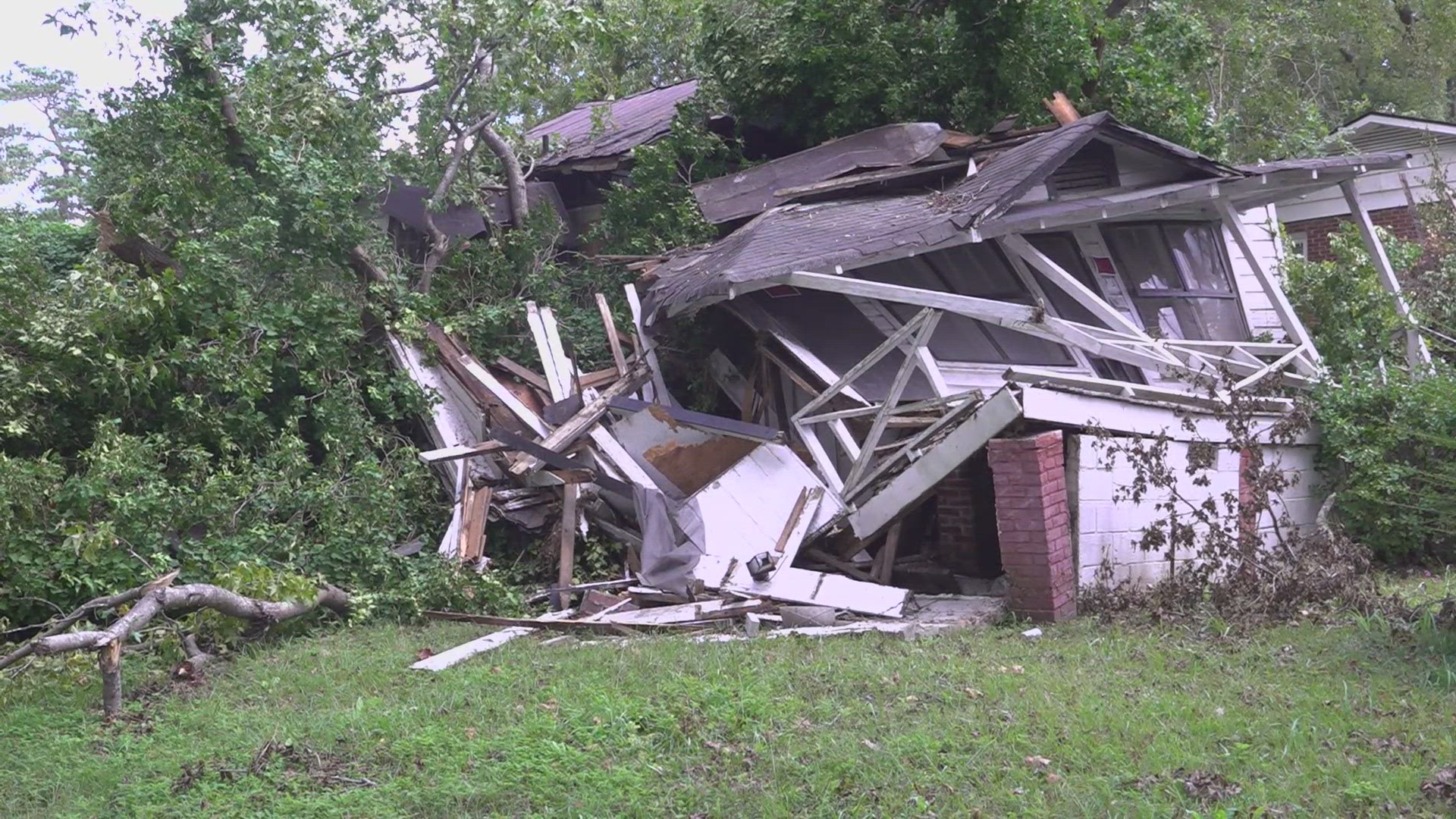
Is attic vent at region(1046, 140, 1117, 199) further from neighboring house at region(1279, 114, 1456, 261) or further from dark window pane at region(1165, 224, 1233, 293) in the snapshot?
neighboring house at region(1279, 114, 1456, 261)

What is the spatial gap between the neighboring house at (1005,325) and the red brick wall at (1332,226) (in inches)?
285

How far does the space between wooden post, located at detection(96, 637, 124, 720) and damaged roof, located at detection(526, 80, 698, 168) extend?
8444 millimetres

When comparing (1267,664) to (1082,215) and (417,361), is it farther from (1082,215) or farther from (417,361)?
(417,361)

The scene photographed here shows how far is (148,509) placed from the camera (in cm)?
811

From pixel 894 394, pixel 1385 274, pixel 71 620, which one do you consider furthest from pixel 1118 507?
pixel 71 620

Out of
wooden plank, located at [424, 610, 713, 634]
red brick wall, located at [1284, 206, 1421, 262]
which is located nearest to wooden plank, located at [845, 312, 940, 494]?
wooden plank, located at [424, 610, 713, 634]

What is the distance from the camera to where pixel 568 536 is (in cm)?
932

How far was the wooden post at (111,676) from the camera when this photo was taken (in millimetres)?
6078

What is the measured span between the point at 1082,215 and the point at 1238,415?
85.5 inches

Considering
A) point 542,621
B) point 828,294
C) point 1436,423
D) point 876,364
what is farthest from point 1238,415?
point 542,621

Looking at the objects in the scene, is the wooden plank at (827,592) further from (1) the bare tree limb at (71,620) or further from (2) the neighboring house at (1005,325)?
(1) the bare tree limb at (71,620)

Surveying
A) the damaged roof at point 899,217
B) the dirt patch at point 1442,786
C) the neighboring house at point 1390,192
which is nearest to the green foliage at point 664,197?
the damaged roof at point 899,217

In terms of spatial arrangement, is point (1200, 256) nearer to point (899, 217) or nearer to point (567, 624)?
point (899, 217)

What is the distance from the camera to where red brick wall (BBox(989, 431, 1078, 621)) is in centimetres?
776
